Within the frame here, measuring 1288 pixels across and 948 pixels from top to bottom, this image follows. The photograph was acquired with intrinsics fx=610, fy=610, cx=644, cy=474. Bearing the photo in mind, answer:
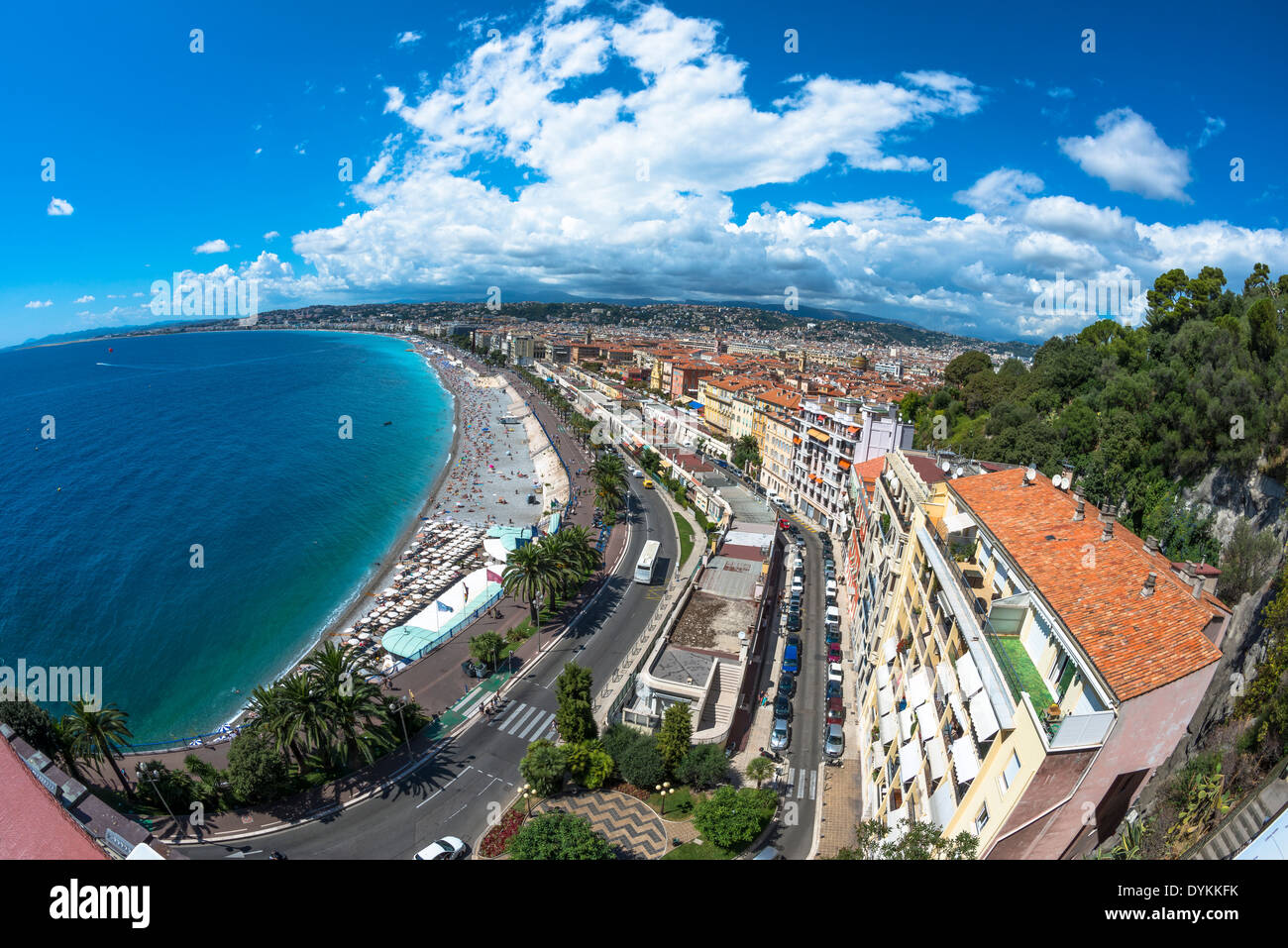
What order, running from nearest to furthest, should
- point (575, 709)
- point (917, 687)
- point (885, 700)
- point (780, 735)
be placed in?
point (917, 687), point (885, 700), point (575, 709), point (780, 735)

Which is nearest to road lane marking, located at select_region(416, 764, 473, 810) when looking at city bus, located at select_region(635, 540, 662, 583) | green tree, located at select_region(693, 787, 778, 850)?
green tree, located at select_region(693, 787, 778, 850)

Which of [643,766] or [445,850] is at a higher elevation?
[643,766]

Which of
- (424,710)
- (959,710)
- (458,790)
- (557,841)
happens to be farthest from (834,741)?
(424,710)

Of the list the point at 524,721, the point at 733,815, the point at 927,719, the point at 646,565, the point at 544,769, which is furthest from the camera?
the point at 646,565

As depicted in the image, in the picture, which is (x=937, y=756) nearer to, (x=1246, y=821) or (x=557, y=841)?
(x=1246, y=821)

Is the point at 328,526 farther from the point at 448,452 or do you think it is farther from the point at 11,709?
the point at 11,709

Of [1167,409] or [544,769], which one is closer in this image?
[544,769]

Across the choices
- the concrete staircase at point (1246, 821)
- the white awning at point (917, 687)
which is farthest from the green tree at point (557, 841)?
the concrete staircase at point (1246, 821)

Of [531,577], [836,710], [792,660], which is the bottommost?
[836,710]
